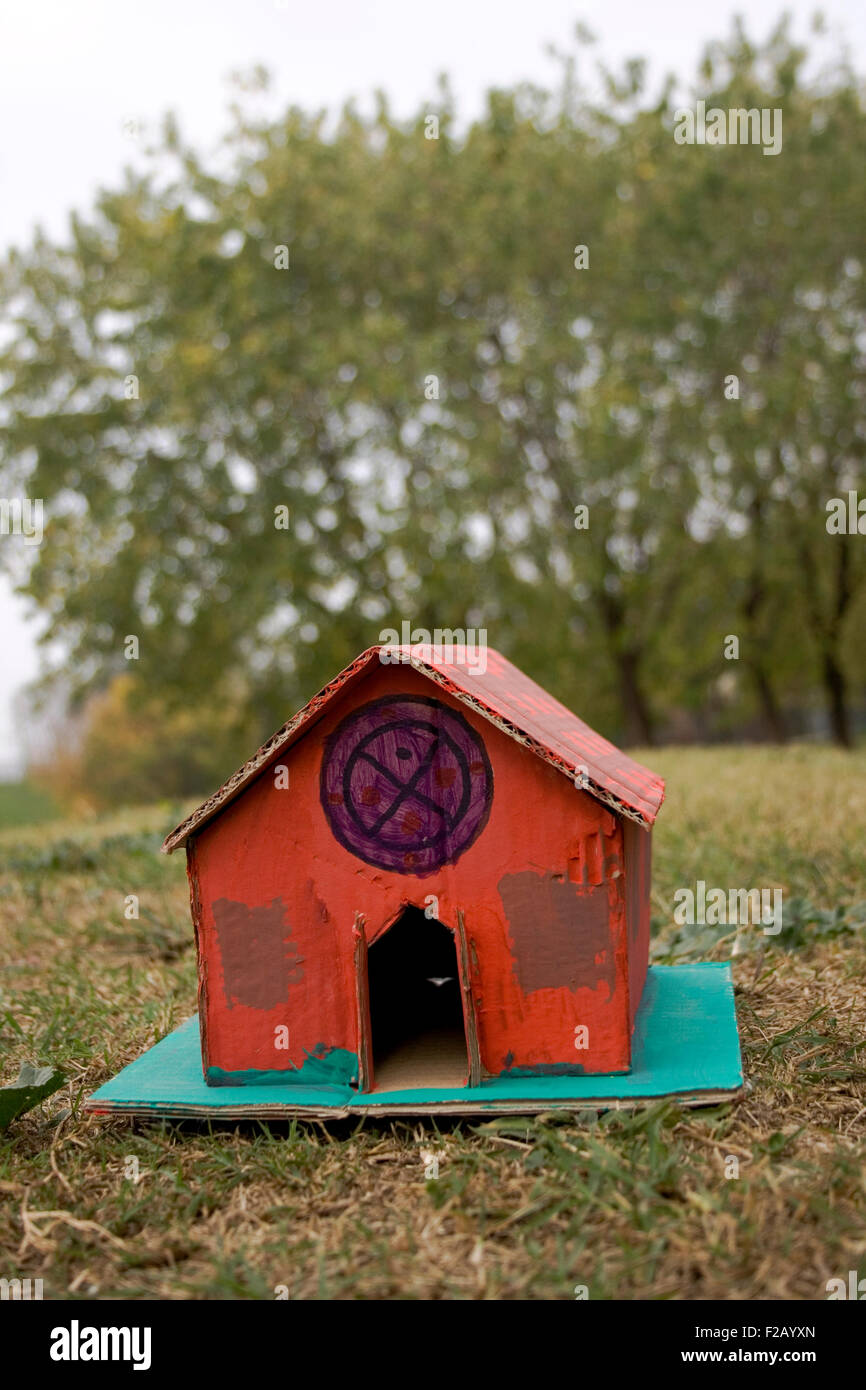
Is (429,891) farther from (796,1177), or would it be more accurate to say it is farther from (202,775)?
(202,775)

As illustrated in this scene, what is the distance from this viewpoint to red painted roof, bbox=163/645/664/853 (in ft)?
11.2

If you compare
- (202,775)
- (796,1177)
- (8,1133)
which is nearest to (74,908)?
(8,1133)

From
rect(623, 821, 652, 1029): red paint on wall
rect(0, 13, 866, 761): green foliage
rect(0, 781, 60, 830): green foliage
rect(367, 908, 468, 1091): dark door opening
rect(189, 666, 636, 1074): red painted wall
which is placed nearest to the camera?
rect(189, 666, 636, 1074): red painted wall

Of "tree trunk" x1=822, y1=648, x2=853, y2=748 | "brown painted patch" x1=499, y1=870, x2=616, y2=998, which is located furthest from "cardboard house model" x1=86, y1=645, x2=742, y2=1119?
"tree trunk" x1=822, y1=648, x2=853, y2=748

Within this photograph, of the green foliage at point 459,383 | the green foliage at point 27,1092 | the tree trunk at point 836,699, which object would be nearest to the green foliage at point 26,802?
the green foliage at point 459,383

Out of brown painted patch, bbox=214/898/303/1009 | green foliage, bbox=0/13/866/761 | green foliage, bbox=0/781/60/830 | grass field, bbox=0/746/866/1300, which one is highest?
green foliage, bbox=0/13/866/761

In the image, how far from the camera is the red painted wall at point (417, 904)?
11.6 ft

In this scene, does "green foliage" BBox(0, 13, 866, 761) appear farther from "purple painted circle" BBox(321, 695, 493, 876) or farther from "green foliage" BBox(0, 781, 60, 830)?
"green foliage" BBox(0, 781, 60, 830)

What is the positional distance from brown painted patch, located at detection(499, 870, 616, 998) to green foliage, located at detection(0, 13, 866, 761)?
1063cm

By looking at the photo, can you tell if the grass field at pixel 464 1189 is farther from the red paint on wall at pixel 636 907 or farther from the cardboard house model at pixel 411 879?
the red paint on wall at pixel 636 907

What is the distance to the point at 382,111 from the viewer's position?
632 inches

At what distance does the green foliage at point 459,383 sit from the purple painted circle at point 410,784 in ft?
34.4

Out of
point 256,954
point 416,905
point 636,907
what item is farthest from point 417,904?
point 636,907

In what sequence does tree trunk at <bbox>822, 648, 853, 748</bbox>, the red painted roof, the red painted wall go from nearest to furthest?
the red painted roof
the red painted wall
tree trunk at <bbox>822, 648, 853, 748</bbox>
